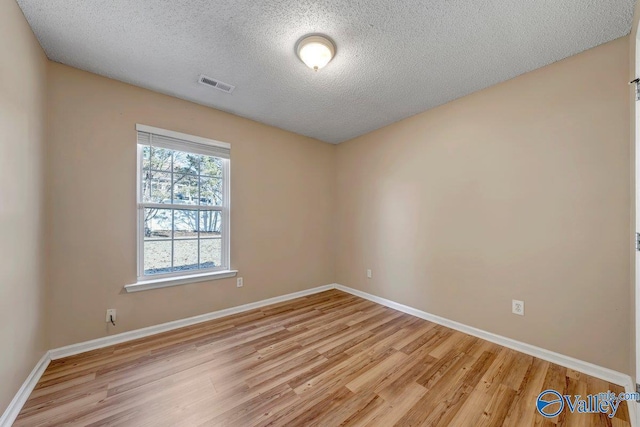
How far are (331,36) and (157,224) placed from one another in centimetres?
247

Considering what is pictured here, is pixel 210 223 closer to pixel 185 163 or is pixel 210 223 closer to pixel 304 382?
pixel 185 163

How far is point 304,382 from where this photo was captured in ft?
5.90

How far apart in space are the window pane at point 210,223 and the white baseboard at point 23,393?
5.13 ft

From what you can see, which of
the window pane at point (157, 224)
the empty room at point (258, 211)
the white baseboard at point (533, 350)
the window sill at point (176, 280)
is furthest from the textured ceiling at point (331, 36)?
the white baseboard at point (533, 350)

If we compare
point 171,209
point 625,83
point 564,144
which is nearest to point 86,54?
point 171,209

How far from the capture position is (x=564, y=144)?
2020 mm

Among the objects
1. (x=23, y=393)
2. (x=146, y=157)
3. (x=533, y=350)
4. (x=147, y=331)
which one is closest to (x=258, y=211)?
(x=146, y=157)

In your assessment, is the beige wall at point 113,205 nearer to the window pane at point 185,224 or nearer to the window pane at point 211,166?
the window pane at point 211,166

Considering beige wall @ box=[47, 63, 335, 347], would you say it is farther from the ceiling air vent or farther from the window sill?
the ceiling air vent

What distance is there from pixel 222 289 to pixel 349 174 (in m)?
2.54

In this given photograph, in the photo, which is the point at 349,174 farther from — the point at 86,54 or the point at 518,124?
the point at 86,54

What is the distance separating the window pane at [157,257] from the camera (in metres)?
2.56

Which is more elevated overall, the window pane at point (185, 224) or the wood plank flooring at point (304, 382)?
the window pane at point (185, 224)

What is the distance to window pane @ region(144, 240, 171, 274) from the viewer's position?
2564 millimetres
